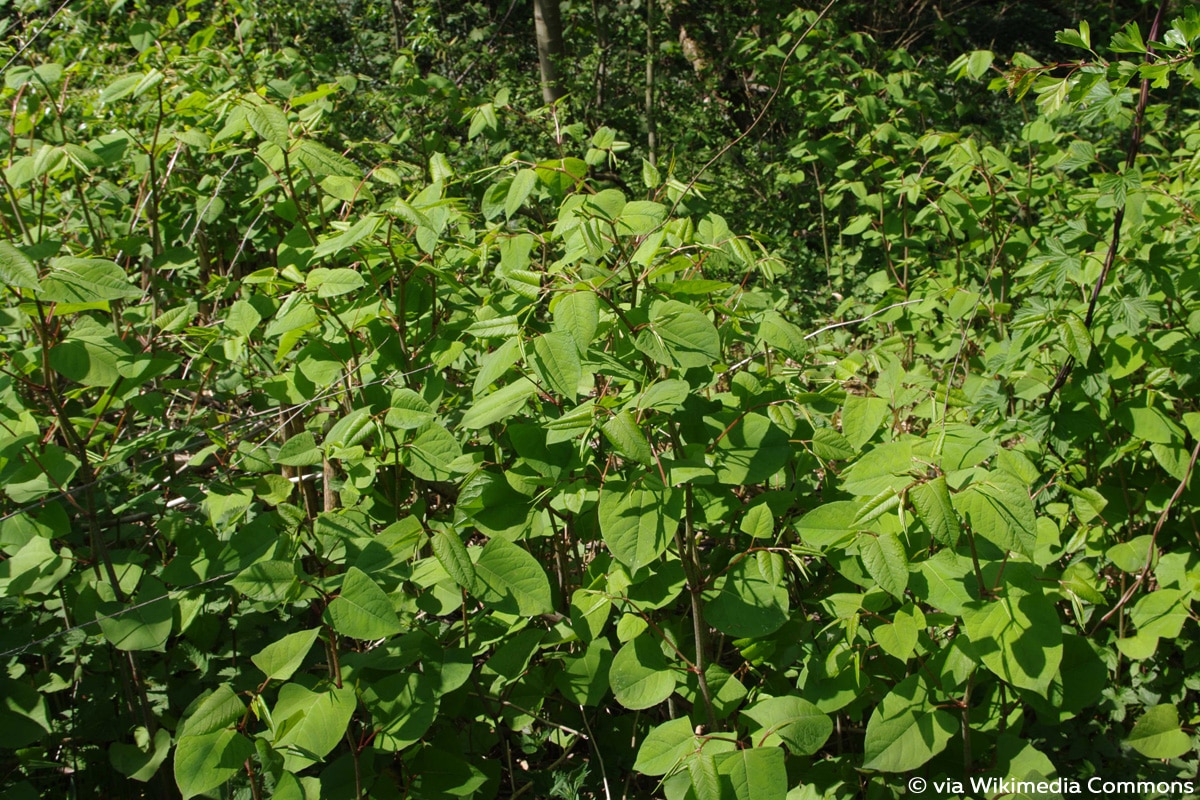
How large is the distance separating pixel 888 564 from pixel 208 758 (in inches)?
44.1

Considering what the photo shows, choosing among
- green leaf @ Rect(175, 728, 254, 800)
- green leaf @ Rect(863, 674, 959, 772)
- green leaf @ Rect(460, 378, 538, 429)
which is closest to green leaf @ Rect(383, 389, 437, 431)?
green leaf @ Rect(460, 378, 538, 429)

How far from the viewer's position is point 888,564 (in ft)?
4.34

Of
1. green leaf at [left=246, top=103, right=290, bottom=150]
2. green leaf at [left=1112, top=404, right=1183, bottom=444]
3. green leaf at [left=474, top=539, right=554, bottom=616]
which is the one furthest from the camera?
green leaf at [left=1112, top=404, right=1183, bottom=444]

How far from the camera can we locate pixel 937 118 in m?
4.96

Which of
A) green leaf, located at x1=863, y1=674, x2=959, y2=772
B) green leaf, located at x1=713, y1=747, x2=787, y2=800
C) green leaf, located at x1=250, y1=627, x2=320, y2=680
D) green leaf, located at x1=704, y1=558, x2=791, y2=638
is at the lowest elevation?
green leaf, located at x1=863, y1=674, x2=959, y2=772

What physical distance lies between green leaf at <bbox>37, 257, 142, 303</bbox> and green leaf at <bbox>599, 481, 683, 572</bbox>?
95 centimetres

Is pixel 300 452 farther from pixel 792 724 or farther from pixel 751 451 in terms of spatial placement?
pixel 792 724

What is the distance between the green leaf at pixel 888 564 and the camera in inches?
51.8

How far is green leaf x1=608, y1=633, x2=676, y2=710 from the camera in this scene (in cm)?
154

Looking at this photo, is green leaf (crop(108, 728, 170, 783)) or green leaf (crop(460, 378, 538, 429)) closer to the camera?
green leaf (crop(460, 378, 538, 429))

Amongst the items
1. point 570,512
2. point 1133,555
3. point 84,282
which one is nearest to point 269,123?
point 84,282

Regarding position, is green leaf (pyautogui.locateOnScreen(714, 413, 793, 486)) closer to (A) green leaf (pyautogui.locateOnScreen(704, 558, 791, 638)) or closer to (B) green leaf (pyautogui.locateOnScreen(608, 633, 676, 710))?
(A) green leaf (pyautogui.locateOnScreen(704, 558, 791, 638))

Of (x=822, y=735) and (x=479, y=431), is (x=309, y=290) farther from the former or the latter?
(x=822, y=735)

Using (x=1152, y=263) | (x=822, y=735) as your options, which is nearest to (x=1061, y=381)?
(x=1152, y=263)
